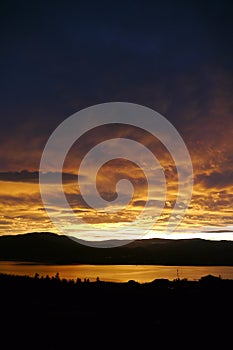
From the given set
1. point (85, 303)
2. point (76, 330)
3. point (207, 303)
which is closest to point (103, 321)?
point (76, 330)

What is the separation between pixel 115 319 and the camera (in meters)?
18.3

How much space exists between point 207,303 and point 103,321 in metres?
6.59

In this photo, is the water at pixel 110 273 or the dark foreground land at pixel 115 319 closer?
the dark foreground land at pixel 115 319

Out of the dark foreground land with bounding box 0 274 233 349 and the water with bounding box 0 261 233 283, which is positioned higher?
the water with bounding box 0 261 233 283

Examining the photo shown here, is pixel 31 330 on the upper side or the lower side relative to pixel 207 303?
lower

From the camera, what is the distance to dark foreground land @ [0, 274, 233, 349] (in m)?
15.0

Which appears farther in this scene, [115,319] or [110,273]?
[110,273]

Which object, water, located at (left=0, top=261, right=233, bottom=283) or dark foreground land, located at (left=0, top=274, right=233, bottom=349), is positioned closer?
dark foreground land, located at (left=0, top=274, right=233, bottom=349)

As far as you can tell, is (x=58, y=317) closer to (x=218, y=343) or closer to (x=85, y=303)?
(x=85, y=303)

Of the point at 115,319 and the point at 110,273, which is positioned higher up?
the point at 110,273

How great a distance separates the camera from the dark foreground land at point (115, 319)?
49.1 feet

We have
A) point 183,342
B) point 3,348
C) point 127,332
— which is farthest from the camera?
point 127,332

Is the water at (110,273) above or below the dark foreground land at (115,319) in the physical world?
above

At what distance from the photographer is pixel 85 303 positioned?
22.4 meters
